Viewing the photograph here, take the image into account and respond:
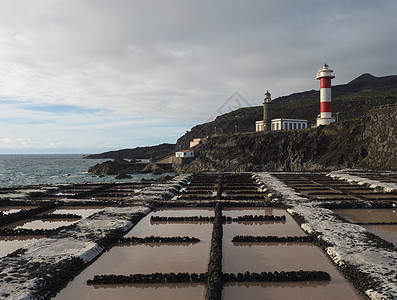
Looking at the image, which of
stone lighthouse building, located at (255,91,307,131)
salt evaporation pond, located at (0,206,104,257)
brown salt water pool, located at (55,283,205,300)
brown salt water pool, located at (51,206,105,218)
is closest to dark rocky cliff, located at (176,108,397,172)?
stone lighthouse building, located at (255,91,307,131)

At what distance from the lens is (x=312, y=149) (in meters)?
50.8

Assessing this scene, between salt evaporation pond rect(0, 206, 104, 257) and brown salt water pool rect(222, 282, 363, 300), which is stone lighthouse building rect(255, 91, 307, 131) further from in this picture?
brown salt water pool rect(222, 282, 363, 300)

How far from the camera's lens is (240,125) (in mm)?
117750

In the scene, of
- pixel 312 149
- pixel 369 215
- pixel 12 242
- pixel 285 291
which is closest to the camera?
pixel 285 291

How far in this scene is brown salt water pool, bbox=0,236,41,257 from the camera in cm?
728

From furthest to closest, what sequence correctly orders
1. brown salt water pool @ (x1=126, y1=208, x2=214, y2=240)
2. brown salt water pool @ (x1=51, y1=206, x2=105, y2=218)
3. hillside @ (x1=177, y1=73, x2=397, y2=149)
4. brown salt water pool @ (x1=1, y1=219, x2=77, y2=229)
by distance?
hillside @ (x1=177, y1=73, x2=397, y2=149) < brown salt water pool @ (x1=51, y1=206, x2=105, y2=218) < brown salt water pool @ (x1=1, y1=219, x2=77, y2=229) < brown salt water pool @ (x1=126, y1=208, x2=214, y2=240)

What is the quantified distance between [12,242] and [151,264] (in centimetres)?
422

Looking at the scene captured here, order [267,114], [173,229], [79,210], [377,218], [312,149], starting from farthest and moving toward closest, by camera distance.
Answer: [267,114], [312,149], [79,210], [377,218], [173,229]

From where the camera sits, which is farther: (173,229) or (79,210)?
(79,210)

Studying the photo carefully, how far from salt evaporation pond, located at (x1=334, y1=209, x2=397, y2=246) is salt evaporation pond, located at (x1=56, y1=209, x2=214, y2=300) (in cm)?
466

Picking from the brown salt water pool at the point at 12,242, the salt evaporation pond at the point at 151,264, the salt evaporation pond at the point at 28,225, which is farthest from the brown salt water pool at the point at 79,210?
the salt evaporation pond at the point at 151,264

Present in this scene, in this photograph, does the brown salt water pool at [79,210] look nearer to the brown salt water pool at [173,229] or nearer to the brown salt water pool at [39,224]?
the brown salt water pool at [39,224]

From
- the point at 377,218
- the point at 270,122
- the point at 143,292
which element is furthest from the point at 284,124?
the point at 143,292

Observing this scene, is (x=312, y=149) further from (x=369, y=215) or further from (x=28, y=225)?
(x=28, y=225)
